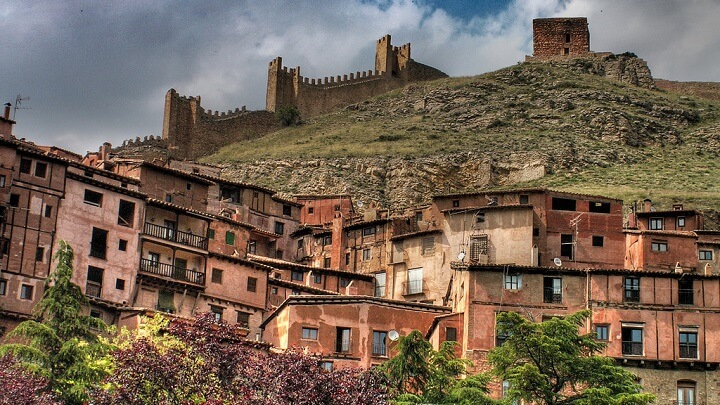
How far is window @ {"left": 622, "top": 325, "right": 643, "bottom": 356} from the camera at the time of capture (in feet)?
199

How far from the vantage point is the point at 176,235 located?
71.2 meters

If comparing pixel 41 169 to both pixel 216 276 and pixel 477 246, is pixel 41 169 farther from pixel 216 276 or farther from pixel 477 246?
pixel 477 246

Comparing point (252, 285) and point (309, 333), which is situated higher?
point (252, 285)

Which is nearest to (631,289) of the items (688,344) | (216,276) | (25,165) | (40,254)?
(688,344)

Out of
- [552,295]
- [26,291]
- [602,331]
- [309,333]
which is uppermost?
[552,295]

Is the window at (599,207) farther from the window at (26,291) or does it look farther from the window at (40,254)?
the window at (26,291)

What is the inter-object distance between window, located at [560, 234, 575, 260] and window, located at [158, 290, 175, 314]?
22.6 m

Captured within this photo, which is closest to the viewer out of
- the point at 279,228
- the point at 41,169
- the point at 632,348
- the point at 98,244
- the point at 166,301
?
the point at 632,348

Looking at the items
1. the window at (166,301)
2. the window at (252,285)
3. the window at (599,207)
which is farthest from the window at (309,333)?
the window at (599,207)

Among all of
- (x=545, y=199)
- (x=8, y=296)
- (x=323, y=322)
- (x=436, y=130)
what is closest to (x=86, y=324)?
(x=8, y=296)

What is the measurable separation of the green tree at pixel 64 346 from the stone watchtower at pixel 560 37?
388 feet

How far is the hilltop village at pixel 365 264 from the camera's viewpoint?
61344mm

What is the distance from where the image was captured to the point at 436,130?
13400 centimetres

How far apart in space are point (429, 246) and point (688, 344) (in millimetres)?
20672
